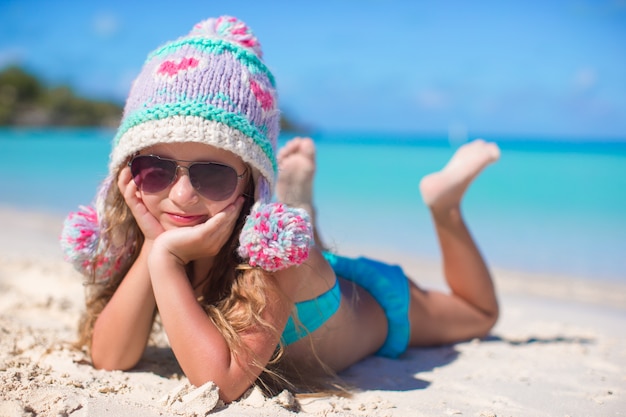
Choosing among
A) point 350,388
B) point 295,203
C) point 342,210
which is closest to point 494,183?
point 342,210

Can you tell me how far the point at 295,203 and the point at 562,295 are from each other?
271 cm

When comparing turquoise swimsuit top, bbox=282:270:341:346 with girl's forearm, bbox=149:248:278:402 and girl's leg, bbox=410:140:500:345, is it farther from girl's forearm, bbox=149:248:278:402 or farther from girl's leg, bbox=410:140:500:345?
girl's leg, bbox=410:140:500:345

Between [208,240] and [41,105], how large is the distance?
168ft

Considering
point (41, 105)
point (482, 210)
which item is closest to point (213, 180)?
point (482, 210)

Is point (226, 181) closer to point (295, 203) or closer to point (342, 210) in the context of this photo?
point (295, 203)

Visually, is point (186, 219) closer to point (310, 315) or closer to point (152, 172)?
point (152, 172)

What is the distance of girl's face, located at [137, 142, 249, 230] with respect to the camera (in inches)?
85.6

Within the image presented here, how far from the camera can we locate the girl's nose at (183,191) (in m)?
2.16

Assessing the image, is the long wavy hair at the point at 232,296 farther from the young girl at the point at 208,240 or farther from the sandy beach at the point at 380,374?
the sandy beach at the point at 380,374

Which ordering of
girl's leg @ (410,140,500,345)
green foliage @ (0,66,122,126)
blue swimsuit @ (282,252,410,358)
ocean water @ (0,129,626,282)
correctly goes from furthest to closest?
green foliage @ (0,66,122,126) → ocean water @ (0,129,626,282) → girl's leg @ (410,140,500,345) → blue swimsuit @ (282,252,410,358)

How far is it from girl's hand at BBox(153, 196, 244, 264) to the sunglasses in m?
0.08

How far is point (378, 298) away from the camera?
299cm

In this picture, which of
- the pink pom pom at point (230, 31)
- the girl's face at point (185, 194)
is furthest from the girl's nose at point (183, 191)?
the pink pom pom at point (230, 31)

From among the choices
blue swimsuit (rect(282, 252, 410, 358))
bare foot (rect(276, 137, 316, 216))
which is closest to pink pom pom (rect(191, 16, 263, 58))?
bare foot (rect(276, 137, 316, 216))
